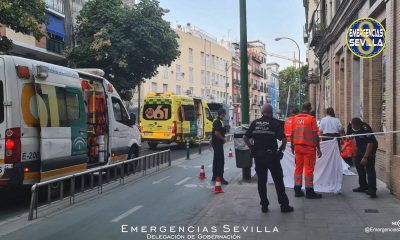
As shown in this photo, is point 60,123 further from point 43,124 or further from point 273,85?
point 273,85

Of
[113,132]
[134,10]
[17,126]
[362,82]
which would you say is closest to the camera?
[17,126]

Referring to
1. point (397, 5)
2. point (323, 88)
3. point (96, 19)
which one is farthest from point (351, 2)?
point (96, 19)

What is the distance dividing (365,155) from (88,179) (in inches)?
217

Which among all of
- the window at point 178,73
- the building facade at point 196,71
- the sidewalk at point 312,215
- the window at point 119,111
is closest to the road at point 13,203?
the sidewalk at point 312,215

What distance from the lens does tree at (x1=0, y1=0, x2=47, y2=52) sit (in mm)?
12883

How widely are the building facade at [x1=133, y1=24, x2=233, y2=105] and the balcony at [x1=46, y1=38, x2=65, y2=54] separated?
619 inches

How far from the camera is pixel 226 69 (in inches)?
2830

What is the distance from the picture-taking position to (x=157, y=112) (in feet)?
71.3

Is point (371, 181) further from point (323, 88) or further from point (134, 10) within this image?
point (134, 10)

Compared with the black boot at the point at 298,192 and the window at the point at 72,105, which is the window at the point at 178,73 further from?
the black boot at the point at 298,192

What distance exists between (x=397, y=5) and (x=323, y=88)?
1806cm

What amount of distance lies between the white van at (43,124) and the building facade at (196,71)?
36690mm

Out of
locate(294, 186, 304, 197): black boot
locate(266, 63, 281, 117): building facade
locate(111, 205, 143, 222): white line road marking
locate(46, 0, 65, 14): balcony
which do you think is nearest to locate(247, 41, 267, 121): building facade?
locate(266, 63, 281, 117): building facade

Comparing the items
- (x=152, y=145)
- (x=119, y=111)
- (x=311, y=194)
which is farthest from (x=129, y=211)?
(x=152, y=145)
